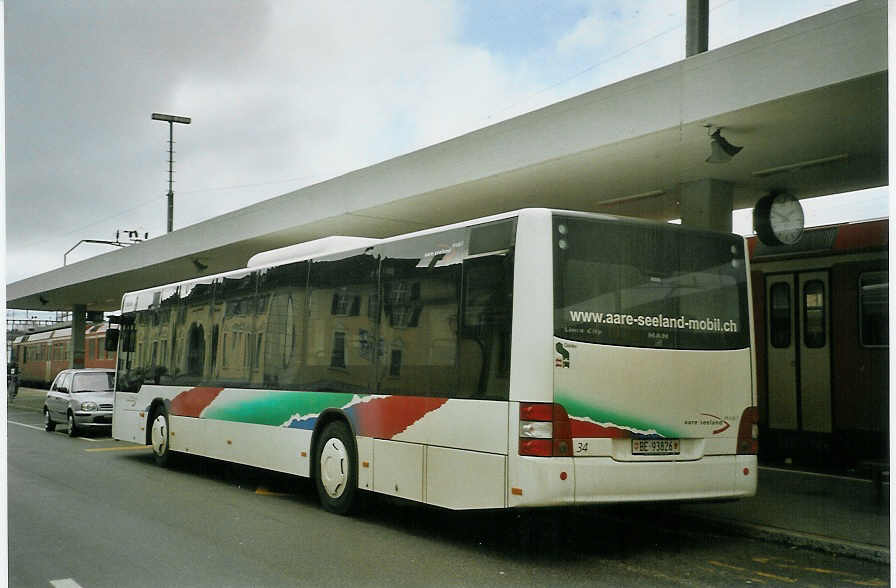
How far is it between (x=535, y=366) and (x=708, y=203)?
21.5 feet

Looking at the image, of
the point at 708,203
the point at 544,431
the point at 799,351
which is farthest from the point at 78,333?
the point at 544,431

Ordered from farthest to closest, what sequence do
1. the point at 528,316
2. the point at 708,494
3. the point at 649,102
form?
the point at 649,102 → the point at 708,494 → the point at 528,316

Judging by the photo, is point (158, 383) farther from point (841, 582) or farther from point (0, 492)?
point (841, 582)

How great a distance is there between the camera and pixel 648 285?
8484 millimetres

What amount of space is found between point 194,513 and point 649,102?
685 cm

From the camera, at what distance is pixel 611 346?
8.16 metres

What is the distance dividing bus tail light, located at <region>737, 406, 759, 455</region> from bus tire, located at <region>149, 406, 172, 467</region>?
965 centimetres

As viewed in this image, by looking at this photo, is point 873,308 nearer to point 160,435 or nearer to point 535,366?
point 535,366

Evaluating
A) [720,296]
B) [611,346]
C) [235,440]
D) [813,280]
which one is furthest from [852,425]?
[235,440]

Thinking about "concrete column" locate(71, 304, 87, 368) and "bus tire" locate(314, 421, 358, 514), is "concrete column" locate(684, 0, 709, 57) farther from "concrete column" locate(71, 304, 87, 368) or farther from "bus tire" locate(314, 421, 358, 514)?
"concrete column" locate(71, 304, 87, 368)

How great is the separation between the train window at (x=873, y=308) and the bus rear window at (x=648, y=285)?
4998 millimetres

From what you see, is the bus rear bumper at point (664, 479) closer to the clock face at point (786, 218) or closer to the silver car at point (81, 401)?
the clock face at point (786, 218)

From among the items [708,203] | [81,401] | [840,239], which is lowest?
[81,401]

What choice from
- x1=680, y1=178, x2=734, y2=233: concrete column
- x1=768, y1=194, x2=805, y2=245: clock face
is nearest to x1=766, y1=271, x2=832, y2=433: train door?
x1=768, y1=194, x2=805, y2=245: clock face
